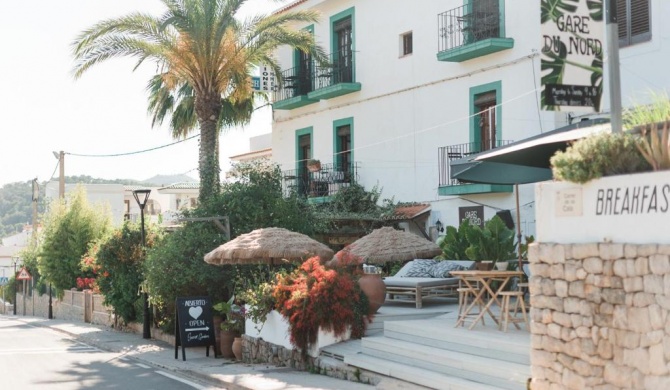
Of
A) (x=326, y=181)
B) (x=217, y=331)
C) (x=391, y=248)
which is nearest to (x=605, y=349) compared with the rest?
(x=391, y=248)

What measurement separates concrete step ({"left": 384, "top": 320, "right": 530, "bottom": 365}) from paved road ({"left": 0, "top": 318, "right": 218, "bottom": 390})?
3.50 metres

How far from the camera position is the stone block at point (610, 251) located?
28.8 feet

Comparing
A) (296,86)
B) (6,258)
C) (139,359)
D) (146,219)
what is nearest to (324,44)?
(296,86)

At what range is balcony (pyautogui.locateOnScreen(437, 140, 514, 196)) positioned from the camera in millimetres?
20844

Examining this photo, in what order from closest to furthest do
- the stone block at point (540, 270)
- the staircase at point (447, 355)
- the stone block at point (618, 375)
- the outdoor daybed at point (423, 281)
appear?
the stone block at point (618, 375) < the stone block at point (540, 270) < the staircase at point (447, 355) < the outdoor daybed at point (423, 281)

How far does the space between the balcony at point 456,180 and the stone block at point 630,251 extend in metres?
11.7

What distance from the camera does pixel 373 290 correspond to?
626 inches

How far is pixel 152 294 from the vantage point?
20828 millimetres

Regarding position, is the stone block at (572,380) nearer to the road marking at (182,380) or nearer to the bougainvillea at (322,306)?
the bougainvillea at (322,306)

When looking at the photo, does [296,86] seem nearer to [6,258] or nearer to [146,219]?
[146,219]

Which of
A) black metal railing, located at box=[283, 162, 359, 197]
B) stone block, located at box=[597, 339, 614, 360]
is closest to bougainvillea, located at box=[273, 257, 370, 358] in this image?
stone block, located at box=[597, 339, 614, 360]

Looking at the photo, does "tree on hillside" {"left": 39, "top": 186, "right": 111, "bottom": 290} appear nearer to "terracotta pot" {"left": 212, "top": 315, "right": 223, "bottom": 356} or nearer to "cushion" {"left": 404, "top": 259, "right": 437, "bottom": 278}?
"terracotta pot" {"left": 212, "top": 315, "right": 223, "bottom": 356}

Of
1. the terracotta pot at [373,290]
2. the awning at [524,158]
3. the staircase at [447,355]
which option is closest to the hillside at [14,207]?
the terracotta pot at [373,290]

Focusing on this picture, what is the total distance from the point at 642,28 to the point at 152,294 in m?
12.4
